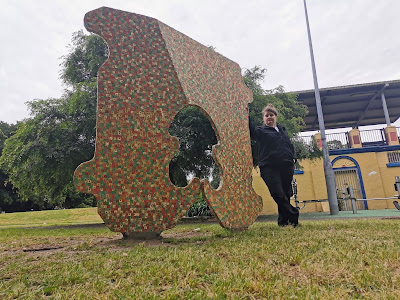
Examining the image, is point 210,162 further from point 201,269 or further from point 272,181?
point 201,269

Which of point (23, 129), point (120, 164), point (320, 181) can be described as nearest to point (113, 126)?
point (120, 164)

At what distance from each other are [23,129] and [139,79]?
6893mm

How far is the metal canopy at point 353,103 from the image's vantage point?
657 inches

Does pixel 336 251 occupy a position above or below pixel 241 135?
below

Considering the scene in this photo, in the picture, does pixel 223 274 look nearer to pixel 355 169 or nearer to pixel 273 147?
pixel 273 147

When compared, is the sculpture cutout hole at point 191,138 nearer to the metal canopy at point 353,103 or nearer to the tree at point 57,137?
the tree at point 57,137

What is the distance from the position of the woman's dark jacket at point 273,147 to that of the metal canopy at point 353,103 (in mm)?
12258

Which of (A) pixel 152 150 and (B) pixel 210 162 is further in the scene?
(B) pixel 210 162

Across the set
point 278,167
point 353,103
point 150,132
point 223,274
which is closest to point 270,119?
point 278,167

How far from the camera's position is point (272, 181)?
471 cm

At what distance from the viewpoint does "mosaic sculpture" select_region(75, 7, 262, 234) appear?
12.4 ft

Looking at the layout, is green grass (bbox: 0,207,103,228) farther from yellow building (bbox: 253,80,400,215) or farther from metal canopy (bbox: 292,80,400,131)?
metal canopy (bbox: 292,80,400,131)

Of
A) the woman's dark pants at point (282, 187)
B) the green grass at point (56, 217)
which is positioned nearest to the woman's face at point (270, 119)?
the woman's dark pants at point (282, 187)

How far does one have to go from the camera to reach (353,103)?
18359 mm
